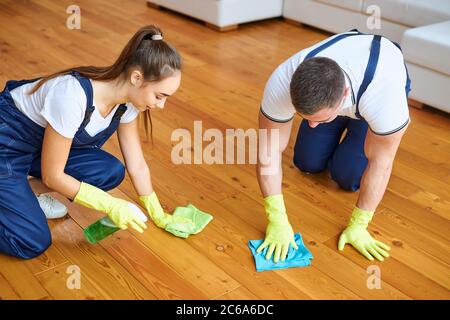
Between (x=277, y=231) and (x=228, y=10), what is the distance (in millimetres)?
2260

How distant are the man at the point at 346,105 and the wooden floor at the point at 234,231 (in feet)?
0.33

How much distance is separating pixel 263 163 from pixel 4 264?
880 mm

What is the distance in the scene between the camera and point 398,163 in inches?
89.2

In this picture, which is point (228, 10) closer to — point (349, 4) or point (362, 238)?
point (349, 4)

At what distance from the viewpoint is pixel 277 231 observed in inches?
68.9

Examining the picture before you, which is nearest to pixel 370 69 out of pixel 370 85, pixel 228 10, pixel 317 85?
pixel 370 85

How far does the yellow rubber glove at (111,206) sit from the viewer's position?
1558mm

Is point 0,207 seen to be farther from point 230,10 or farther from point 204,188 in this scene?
point 230,10

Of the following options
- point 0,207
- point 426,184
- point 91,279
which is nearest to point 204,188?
point 91,279

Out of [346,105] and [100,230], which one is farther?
[100,230]

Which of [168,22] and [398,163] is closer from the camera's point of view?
[398,163]

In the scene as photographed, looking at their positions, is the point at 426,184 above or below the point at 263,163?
below

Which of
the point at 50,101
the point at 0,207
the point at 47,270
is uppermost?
the point at 50,101

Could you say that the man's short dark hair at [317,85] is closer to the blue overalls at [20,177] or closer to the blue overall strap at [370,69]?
the blue overall strap at [370,69]
